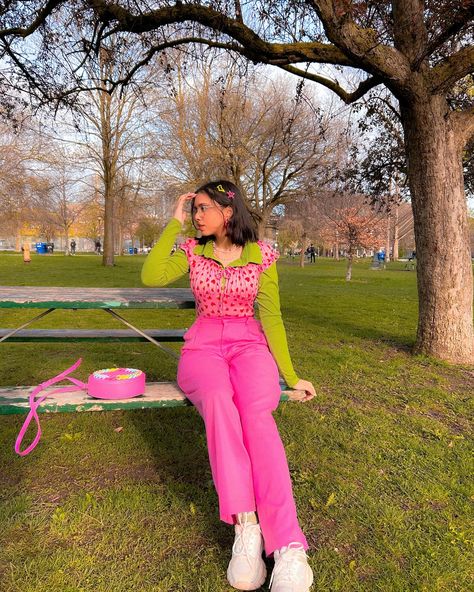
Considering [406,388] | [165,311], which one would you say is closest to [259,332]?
[406,388]

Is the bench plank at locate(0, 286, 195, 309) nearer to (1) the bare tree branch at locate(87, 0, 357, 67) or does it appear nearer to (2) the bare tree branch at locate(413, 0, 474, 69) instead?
(1) the bare tree branch at locate(87, 0, 357, 67)

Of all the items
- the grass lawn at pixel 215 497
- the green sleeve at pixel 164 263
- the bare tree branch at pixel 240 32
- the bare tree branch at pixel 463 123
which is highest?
the bare tree branch at pixel 240 32

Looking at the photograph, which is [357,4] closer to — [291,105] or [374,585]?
[374,585]

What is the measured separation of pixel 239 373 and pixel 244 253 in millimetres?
809

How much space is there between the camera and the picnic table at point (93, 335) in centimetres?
252

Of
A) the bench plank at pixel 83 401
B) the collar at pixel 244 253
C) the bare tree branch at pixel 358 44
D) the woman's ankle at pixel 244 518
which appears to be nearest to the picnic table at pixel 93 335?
the bench plank at pixel 83 401

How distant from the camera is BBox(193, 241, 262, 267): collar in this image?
289 centimetres

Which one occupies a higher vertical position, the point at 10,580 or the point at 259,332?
the point at 259,332

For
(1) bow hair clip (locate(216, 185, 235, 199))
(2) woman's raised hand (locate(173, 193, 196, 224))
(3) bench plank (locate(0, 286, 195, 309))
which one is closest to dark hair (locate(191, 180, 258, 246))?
(1) bow hair clip (locate(216, 185, 235, 199))

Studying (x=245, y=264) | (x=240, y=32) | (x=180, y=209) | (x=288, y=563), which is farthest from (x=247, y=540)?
(x=240, y=32)

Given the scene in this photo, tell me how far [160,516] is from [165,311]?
7.98 meters

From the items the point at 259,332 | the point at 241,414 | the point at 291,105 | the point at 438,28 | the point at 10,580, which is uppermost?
the point at 291,105

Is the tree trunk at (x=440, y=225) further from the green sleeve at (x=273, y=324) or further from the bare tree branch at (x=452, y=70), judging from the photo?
the green sleeve at (x=273, y=324)

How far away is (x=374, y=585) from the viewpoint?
204 cm
